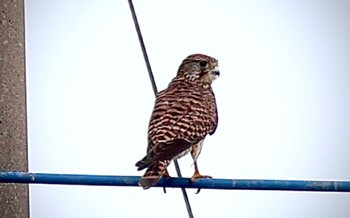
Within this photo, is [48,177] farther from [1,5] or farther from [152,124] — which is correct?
[1,5]

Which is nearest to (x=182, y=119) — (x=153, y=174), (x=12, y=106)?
(x=153, y=174)

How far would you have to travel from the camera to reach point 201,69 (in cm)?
507

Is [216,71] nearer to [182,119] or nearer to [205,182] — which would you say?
[182,119]

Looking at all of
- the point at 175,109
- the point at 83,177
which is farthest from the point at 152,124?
the point at 83,177

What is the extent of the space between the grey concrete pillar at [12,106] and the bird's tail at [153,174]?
70 centimetres

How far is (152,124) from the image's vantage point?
4301 mm

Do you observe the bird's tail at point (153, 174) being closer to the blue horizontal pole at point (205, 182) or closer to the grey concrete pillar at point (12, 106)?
the blue horizontal pole at point (205, 182)

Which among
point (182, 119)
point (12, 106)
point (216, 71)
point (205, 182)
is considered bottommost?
point (205, 182)

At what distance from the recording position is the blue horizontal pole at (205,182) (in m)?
3.76

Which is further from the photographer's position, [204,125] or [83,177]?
[204,125]

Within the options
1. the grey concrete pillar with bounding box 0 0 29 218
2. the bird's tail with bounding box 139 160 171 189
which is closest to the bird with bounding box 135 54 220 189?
the bird's tail with bounding box 139 160 171 189

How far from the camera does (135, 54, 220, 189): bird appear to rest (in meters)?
3.96

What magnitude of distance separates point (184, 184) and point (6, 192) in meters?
0.79

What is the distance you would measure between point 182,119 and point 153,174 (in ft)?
1.57
